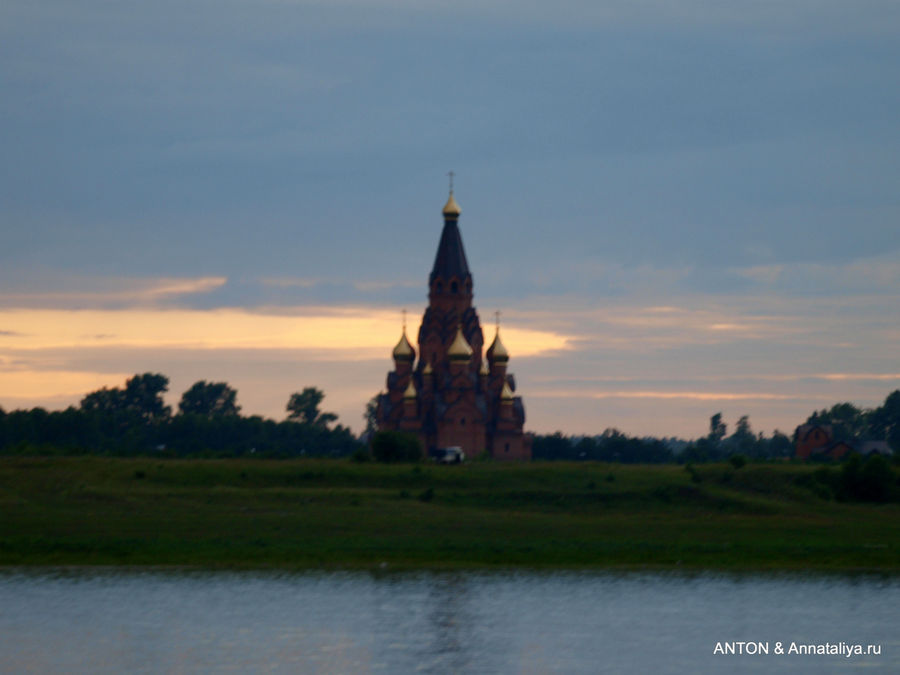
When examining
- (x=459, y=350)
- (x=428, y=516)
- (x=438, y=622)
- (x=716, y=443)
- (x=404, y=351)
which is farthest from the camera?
(x=716, y=443)

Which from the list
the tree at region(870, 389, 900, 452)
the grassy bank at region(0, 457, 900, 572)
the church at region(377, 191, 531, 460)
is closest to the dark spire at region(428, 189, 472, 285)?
the church at region(377, 191, 531, 460)

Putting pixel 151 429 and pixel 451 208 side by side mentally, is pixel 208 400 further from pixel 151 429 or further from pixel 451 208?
pixel 451 208

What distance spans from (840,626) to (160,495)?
88.7ft

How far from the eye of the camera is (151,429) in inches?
4237

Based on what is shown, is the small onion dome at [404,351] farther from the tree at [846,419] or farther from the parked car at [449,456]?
the tree at [846,419]

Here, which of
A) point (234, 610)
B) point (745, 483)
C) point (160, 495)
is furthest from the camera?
point (745, 483)

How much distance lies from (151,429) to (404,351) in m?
33.0

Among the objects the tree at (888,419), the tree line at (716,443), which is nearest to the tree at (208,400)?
the tree line at (716,443)

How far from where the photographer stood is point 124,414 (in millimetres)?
111625

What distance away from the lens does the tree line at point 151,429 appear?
97.5m

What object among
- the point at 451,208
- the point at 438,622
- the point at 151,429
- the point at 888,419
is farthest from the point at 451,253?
the point at 438,622

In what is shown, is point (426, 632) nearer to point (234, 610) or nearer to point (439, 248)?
point (234, 610)

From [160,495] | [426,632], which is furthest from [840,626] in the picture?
[160,495]

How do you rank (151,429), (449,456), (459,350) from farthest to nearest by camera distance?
1. (151,429)
2. (459,350)
3. (449,456)
